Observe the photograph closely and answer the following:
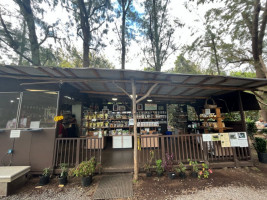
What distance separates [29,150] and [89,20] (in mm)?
8097

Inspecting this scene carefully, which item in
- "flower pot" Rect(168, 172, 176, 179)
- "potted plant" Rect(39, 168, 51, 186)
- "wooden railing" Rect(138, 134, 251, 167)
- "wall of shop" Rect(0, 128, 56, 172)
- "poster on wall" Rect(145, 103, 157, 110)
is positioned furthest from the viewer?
"poster on wall" Rect(145, 103, 157, 110)

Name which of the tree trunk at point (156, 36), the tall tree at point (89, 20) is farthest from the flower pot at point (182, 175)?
the tree trunk at point (156, 36)

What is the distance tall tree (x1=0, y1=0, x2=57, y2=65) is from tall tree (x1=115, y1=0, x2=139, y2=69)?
4754 millimetres

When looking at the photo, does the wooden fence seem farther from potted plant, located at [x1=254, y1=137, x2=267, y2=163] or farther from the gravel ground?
the gravel ground

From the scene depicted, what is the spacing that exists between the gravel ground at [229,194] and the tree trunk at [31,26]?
8.42m

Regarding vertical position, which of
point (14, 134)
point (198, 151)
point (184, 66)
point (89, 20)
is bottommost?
point (198, 151)

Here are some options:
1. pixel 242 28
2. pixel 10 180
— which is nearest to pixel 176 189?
pixel 10 180

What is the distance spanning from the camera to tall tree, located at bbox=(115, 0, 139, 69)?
9141 millimetres

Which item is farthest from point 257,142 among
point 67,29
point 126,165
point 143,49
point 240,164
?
point 67,29

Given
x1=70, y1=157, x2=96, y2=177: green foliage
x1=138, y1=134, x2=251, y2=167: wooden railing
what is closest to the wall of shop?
x1=70, y1=157, x2=96, y2=177: green foliage

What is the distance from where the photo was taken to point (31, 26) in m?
5.89

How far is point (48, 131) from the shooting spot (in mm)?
3303

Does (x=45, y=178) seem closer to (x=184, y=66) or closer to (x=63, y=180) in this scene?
(x=63, y=180)

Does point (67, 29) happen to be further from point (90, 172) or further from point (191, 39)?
point (191, 39)
